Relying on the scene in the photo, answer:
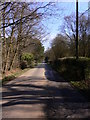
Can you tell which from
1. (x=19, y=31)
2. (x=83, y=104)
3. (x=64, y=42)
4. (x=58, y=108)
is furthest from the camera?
(x=64, y=42)

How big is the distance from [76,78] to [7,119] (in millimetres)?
13548

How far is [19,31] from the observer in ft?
110

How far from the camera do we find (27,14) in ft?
63.6

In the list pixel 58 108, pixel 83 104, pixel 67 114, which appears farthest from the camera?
pixel 83 104

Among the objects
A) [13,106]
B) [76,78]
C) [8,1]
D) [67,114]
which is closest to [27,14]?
[8,1]

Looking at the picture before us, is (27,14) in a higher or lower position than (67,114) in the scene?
higher

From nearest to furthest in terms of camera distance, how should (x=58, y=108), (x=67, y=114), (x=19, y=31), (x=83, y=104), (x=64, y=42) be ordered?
(x=67, y=114) → (x=58, y=108) → (x=83, y=104) → (x=19, y=31) → (x=64, y=42)

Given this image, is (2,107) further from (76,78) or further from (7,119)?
(76,78)

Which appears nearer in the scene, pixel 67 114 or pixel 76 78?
pixel 67 114

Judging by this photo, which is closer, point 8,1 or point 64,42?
point 8,1

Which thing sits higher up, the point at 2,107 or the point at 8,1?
the point at 8,1

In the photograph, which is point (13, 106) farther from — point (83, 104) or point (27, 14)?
Answer: point (27, 14)

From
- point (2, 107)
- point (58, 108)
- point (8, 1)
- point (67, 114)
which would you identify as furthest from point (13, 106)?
point (8, 1)

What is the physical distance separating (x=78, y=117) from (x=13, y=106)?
9.19 ft
